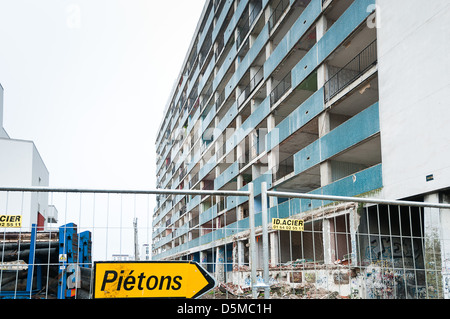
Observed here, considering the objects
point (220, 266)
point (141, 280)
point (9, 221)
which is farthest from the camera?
point (220, 266)

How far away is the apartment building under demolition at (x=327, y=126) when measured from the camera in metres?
5.91

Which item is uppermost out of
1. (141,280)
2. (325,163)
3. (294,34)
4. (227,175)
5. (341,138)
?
(294,34)

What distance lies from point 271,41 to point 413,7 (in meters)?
13.8

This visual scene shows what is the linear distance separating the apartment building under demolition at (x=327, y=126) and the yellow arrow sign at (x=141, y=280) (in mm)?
355

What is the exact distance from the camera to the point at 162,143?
68.8m

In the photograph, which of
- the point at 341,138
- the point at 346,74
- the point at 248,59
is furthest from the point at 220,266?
the point at 248,59

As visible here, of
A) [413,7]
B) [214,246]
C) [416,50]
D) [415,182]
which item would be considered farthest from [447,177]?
[214,246]

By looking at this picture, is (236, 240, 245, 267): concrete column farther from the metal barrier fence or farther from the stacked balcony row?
the stacked balcony row

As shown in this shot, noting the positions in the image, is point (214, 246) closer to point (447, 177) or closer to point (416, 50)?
point (447, 177)

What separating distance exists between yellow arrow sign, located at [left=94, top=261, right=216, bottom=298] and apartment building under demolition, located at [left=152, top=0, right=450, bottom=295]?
0.35m

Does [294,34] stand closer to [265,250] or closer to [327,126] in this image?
[327,126]

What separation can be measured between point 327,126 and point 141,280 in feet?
57.6

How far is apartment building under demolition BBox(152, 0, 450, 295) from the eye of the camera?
233 inches

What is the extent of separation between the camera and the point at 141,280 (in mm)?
4043
